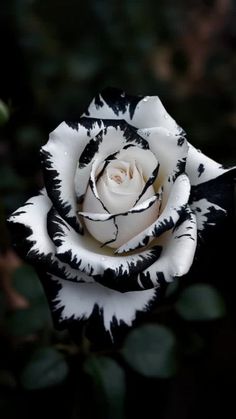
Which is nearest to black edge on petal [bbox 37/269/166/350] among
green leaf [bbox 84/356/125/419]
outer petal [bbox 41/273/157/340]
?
outer petal [bbox 41/273/157/340]

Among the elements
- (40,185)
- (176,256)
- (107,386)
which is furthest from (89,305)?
(40,185)

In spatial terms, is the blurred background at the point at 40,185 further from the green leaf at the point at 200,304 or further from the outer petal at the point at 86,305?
the outer petal at the point at 86,305

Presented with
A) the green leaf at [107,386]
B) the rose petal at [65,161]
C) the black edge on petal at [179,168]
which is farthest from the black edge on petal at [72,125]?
the green leaf at [107,386]

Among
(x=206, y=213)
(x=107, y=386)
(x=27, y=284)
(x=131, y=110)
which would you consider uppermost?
(x=131, y=110)

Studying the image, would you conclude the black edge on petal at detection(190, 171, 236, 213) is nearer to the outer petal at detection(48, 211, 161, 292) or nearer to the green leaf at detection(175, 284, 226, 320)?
the outer petal at detection(48, 211, 161, 292)

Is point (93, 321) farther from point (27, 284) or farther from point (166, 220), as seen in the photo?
point (27, 284)

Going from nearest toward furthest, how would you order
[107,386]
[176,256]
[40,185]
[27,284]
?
[176,256] < [107,386] < [27,284] < [40,185]
